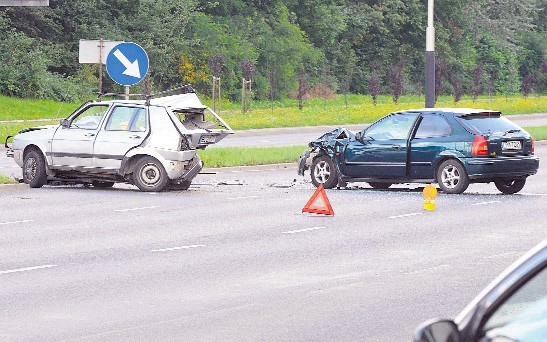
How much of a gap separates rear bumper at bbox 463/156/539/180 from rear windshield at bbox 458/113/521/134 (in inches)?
23.1

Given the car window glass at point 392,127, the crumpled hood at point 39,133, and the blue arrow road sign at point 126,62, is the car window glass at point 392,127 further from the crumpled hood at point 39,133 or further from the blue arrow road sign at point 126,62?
the crumpled hood at point 39,133

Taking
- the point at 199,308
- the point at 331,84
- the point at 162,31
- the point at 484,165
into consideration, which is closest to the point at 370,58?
the point at 331,84

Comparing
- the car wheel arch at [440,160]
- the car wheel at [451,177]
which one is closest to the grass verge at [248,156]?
the car wheel arch at [440,160]

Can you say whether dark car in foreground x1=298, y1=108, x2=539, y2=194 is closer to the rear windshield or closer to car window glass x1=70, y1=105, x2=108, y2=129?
the rear windshield

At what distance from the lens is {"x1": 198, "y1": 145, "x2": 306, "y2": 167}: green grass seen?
2920cm

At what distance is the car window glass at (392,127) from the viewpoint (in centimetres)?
2347

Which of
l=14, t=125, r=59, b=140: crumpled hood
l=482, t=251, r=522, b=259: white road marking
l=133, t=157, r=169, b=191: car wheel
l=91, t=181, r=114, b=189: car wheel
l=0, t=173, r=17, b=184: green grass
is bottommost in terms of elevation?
l=91, t=181, r=114, b=189: car wheel

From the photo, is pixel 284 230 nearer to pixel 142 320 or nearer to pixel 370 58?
pixel 142 320

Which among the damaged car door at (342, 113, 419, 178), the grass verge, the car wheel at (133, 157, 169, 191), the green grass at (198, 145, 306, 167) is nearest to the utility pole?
the grass verge

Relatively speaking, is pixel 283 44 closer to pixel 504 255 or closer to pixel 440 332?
pixel 504 255

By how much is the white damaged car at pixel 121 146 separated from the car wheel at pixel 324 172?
71.6 inches

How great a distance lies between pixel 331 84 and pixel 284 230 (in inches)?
2544

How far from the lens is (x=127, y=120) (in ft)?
76.2

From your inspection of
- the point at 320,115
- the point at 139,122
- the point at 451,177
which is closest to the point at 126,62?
the point at 139,122
